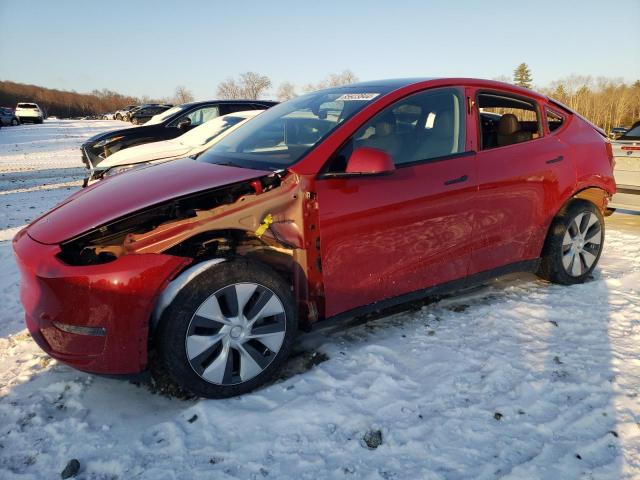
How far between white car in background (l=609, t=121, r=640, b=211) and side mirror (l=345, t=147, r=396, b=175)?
16.0ft

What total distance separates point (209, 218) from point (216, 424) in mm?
1074

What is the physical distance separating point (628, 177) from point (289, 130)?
537cm

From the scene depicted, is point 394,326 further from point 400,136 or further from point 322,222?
point 400,136

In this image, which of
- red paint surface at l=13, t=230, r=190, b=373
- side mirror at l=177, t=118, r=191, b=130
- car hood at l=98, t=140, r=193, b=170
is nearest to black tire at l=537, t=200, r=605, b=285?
red paint surface at l=13, t=230, r=190, b=373

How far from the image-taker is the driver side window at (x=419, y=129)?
9.57ft

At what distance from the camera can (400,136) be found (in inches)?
120

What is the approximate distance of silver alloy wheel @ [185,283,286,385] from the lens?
2361mm

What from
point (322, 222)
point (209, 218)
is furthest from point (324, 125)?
point (209, 218)

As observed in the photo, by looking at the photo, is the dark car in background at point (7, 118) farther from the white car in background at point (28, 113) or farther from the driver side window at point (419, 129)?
the driver side window at point (419, 129)

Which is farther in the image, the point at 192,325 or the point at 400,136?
the point at 400,136

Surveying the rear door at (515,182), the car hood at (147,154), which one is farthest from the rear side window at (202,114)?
the rear door at (515,182)

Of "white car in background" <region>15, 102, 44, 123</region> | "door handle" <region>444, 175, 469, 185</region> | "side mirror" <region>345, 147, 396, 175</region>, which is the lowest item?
"door handle" <region>444, 175, 469, 185</region>

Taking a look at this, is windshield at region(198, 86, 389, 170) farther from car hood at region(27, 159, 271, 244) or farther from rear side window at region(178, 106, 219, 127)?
rear side window at region(178, 106, 219, 127)

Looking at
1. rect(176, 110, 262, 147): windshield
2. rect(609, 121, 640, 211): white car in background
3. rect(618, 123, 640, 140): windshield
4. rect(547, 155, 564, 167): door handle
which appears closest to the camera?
rect(547, 155, 564, 167): door handle
